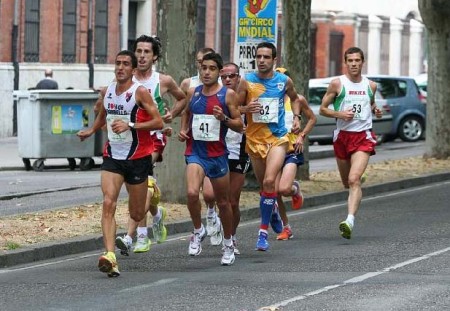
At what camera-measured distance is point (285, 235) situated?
16219mm

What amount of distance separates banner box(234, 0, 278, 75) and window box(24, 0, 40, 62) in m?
19.5

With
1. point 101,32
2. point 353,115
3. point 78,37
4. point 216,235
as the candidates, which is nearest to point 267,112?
point 216,235

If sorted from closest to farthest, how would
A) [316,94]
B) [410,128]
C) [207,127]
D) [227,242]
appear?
1. [227,242]
2. [207,127]
3. [316,94]
4. [410,128]

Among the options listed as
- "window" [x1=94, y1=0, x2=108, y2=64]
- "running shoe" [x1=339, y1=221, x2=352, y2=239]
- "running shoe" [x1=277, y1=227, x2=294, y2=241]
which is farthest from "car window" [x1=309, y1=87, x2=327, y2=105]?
"running shoe" [x1=339, y1=221, x2=352, y2=239]

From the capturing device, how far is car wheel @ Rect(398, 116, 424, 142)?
3859 cm

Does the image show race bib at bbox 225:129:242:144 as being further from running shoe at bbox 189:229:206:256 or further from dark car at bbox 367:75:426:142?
dark car at bbox 367:75:426:142

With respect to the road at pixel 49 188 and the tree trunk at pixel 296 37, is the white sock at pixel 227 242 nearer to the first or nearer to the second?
the road at pixel 49 188

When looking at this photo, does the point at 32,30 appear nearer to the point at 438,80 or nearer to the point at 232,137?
the point at 438,80

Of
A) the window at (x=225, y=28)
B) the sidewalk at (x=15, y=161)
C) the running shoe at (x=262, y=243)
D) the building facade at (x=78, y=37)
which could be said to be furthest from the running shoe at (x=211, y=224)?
the window at (x=225, y=28)

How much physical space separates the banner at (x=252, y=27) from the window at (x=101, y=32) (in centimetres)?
2227

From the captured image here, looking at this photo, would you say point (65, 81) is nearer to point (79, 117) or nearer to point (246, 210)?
point (79, 117)

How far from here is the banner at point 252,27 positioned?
21.4 meters

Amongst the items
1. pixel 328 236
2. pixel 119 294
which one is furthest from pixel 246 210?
pixel 119 294

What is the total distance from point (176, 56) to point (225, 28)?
32.1 meters
